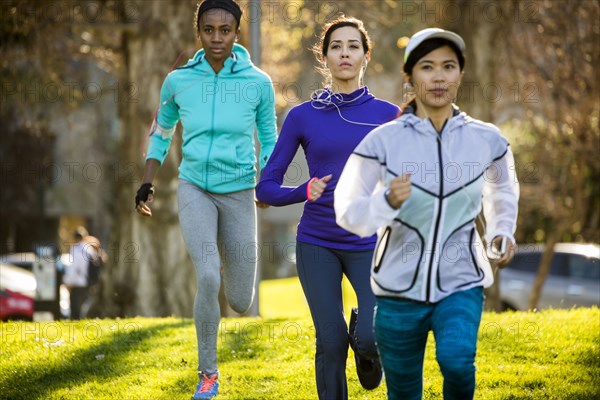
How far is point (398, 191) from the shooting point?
4016 mm

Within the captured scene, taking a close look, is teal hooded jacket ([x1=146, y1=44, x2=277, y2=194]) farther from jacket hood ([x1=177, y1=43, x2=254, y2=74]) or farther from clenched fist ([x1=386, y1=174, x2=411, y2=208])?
clenched fist ([x1=386, y1=174, x2=411, y2=208])

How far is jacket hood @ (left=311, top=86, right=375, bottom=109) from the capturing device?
5.45 metres

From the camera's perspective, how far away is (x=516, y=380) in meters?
6.63

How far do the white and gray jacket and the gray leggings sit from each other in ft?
6.11

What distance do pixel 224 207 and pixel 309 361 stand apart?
182 centimetres

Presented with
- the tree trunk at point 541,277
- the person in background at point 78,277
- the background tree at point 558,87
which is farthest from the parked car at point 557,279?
the person in background at point 78,277

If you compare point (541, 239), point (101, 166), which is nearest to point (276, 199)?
point (541, 239)

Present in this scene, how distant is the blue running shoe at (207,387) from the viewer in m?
6.13

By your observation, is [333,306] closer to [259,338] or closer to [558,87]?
[259,338]

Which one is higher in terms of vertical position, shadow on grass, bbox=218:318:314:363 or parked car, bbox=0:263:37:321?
shadow on grass, bbox=218:318:314:363

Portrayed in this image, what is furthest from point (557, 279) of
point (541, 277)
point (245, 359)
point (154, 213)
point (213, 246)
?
point (213, 246)

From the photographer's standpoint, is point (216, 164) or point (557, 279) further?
point (557, 279)

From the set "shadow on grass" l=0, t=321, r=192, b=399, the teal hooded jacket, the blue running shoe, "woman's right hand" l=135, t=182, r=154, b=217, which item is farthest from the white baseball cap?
"shadow on grass" l=0, t=321, r=192, b=399

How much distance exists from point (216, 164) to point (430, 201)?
2.19m
